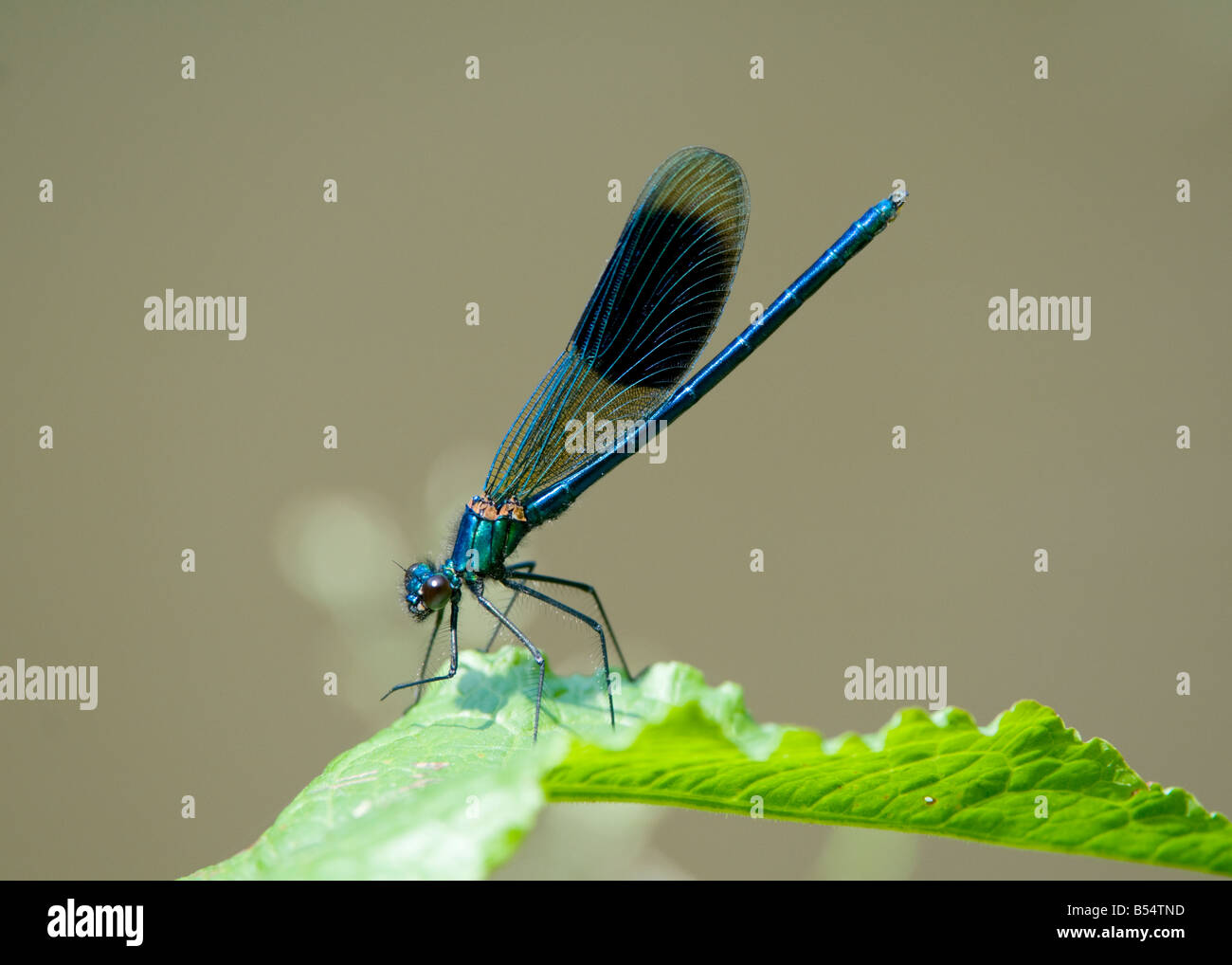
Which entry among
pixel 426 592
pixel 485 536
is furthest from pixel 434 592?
pixel 485 536

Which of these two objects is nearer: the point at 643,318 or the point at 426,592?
the point at 426,592

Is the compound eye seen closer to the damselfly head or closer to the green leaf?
the damselfly head

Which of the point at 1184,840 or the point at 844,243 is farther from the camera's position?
the point at 844,243

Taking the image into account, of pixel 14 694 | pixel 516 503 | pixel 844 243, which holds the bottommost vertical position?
pixel 14 694

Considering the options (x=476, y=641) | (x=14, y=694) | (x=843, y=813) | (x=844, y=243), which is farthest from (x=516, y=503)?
(x=14, y=694)

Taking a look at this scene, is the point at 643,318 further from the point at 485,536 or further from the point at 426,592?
the point at 426,592

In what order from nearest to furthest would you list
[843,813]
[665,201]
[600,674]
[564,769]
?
[564,769]
[843,813]
[600,674]
[665,201]

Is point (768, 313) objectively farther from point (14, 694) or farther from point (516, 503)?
point (14, 694)
